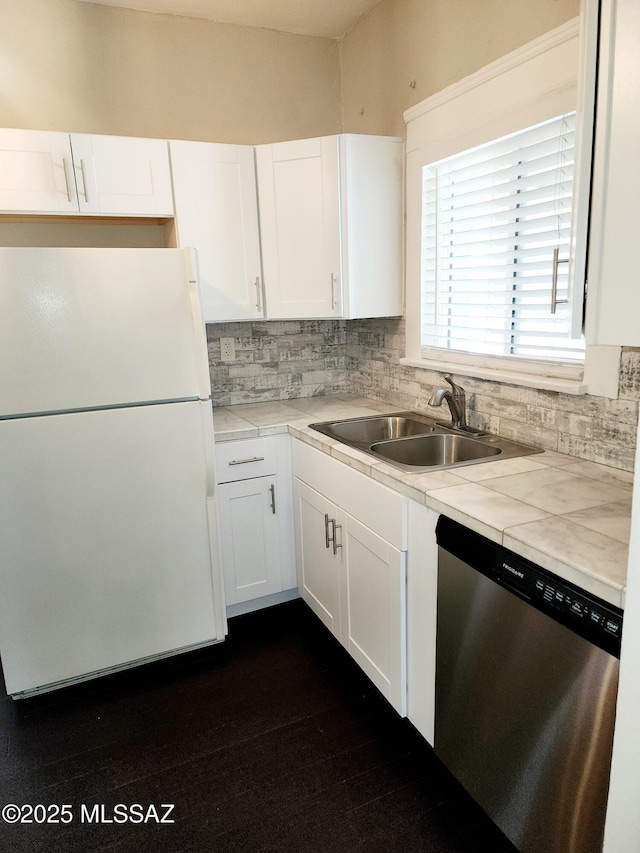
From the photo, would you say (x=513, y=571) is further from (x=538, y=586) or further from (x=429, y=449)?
(x=429, y=449)

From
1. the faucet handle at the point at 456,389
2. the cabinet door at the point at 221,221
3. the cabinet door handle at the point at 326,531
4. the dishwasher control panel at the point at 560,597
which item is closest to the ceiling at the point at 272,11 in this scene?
the cabinet door at the point at 221,221

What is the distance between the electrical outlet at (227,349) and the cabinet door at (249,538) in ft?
2.55

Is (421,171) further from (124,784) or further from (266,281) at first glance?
(124,784)

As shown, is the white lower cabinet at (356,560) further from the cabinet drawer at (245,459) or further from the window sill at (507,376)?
the window sill at (507,376)

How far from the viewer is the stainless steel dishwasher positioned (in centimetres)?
111

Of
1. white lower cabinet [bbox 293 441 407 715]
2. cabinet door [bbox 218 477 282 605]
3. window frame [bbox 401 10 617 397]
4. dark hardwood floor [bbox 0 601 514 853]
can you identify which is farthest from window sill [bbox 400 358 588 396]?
dark hardwood floor [bbox 0 601 514 853]

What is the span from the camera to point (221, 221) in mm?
2512

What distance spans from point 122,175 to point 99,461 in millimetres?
1216

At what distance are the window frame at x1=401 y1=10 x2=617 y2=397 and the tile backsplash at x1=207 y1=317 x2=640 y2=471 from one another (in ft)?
0.21

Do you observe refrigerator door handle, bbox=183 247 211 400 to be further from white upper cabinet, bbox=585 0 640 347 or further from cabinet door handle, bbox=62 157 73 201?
white upper cabinet, bbox=585 0 640 347

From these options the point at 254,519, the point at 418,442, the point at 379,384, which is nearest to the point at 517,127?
the point at 418,442

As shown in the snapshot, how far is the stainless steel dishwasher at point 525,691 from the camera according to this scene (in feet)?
3.63

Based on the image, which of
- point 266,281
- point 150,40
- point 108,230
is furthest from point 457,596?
point 150,40

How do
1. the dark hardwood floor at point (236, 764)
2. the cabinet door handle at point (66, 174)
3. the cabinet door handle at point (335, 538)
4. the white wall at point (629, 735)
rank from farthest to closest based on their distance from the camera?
the cabinet door handle at point (66, 174), the cabinet door handle at point (335, 538), the dark hardwood floor at point (236, 764), the white wall at point (629, 735)
